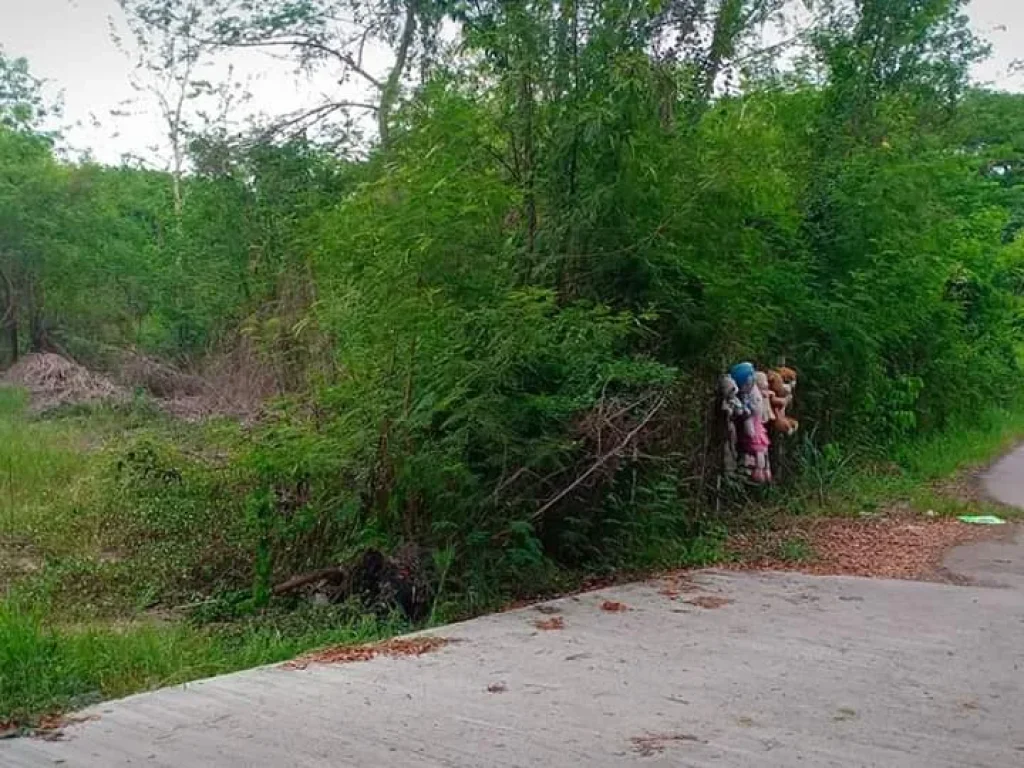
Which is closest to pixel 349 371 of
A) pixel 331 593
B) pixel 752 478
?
pixel 331 593

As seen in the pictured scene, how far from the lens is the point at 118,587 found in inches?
291

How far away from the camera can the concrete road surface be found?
152 inches

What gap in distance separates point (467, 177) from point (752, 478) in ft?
12.5

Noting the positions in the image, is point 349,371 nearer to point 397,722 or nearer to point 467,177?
point 467,177

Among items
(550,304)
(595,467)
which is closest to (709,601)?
(595,467)

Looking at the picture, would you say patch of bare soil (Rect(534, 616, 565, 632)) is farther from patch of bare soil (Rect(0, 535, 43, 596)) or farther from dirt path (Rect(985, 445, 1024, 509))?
dirt path (Rect(985, 445, 1024, 509))

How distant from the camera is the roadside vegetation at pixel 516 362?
6.52 m

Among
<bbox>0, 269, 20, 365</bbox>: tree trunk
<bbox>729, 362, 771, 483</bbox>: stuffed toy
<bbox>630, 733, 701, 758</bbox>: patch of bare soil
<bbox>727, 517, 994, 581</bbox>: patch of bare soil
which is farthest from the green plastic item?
<bbox>0, 269, 20, 365</bbox>: tree trunk

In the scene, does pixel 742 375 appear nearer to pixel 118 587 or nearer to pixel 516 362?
pixel 516 362

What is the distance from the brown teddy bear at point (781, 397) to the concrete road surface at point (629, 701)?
316 centimetres

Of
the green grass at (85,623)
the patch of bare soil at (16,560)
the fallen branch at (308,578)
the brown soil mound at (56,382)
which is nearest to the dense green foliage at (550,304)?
the fallen branch at (308,578)

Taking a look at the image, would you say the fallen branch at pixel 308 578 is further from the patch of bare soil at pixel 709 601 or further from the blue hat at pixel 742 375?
the blue hat at pixel 742 375

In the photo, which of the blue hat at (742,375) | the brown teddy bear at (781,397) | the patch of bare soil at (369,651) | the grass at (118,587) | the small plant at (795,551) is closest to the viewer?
the grass at (118,587)

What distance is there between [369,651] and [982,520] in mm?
6370
